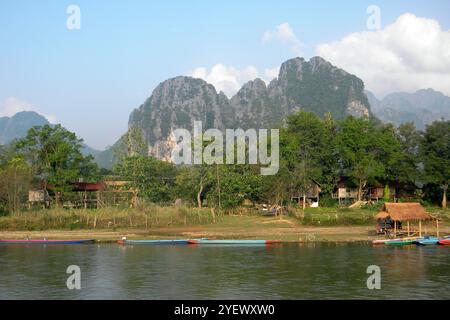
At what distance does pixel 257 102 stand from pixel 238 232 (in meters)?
130

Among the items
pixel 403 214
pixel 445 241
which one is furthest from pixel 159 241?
pixel 445 241

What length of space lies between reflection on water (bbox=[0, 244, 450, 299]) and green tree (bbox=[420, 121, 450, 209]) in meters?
24.4

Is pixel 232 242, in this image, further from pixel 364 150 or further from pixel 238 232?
pixel 364 150

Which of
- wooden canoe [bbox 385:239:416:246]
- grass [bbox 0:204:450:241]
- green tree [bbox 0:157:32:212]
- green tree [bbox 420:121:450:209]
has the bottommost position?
wooden canoe [bbox 385:239:416:246]

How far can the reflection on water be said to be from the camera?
21.5 m

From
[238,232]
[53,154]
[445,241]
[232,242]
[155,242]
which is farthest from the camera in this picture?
[53,154]

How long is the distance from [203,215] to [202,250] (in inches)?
478

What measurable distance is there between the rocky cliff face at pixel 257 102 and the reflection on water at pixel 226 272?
398 ft

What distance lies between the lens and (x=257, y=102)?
166 metres

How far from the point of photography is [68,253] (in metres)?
32.5

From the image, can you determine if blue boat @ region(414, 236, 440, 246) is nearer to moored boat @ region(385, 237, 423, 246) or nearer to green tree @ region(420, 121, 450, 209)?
moored boat @ region(385, 237, 423, 246)

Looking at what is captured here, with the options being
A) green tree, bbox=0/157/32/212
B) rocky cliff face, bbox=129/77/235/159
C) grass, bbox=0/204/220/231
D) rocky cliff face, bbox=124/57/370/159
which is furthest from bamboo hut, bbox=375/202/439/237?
rocky cliff face, bbox=129/77/235/159

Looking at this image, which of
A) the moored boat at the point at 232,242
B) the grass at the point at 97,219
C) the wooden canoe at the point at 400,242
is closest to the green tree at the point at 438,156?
the wooden canoe at the point at 400,242
